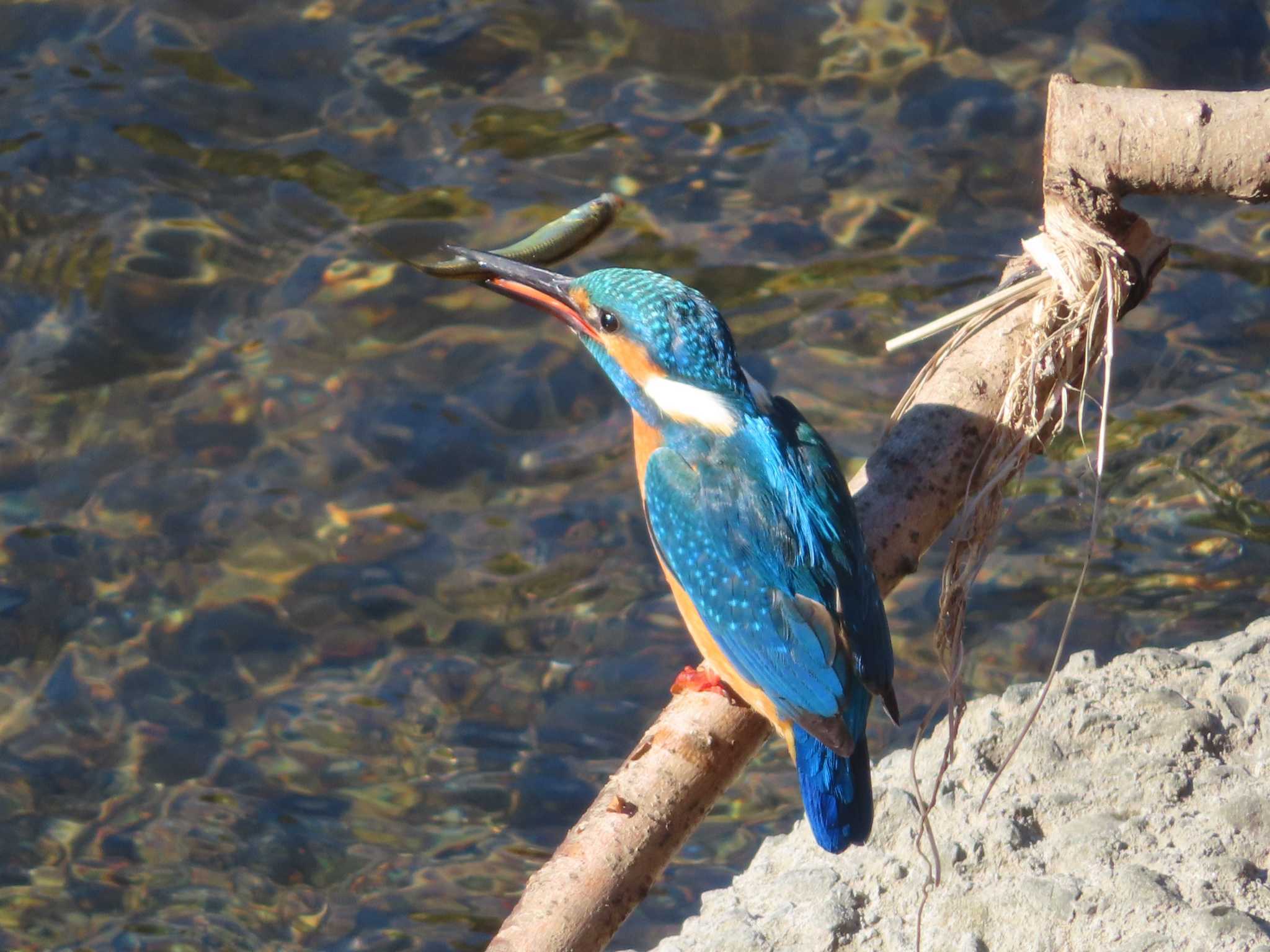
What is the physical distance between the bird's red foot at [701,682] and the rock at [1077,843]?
437 mm

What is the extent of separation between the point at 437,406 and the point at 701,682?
305 centimetres

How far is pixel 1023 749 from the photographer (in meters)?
2.93

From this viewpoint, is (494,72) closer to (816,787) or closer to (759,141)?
(759,141)

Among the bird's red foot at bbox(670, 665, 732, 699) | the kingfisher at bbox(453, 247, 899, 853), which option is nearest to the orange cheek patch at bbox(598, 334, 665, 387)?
the kingfisher at bbox(453, 247, 899, 853)

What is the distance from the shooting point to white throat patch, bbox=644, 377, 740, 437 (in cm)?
300

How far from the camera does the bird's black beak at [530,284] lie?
3.04 m

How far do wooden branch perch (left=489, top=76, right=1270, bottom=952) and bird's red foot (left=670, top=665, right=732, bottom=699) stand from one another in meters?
0.04

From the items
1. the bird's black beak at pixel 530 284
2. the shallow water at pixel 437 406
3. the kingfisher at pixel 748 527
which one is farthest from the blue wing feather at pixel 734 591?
the shallow water at pixel 437 406

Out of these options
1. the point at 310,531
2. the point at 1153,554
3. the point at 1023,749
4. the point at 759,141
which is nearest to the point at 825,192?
the point at 759,141

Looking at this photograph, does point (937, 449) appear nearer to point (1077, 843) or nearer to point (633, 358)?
point (633, 358)

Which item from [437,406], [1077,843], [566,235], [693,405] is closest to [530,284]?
[566,235]

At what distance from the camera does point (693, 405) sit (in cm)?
302

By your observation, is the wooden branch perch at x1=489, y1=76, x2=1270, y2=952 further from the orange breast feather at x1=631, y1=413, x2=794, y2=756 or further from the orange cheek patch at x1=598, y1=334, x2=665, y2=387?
the orange cheek patch at x1=598, y1=334, x2=665, y2=387

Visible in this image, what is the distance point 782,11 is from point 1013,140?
134 cm
